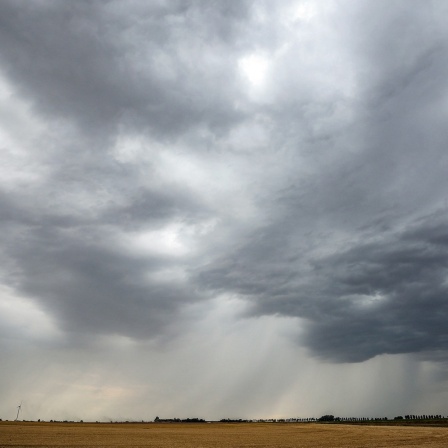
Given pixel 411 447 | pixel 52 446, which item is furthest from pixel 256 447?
pixel 52 446

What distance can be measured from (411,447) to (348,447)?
776cm

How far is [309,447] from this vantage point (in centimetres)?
5294

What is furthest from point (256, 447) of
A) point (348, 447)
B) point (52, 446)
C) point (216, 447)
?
point (52, 446)

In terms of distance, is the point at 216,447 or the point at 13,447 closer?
the point at 13,447

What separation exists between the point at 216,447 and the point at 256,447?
17.3ft

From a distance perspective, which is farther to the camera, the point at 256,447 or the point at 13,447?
the point at 256,447

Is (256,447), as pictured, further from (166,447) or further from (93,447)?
(93,447)

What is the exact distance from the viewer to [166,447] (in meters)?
54.5

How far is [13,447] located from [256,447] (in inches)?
1169

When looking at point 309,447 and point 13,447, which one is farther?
point 309,447

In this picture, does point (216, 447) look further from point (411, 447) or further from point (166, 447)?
point (411, 447)

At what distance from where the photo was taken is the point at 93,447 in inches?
2074

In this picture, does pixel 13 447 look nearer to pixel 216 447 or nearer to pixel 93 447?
pixel 93 447

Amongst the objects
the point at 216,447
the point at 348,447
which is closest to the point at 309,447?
the point at 348,447
